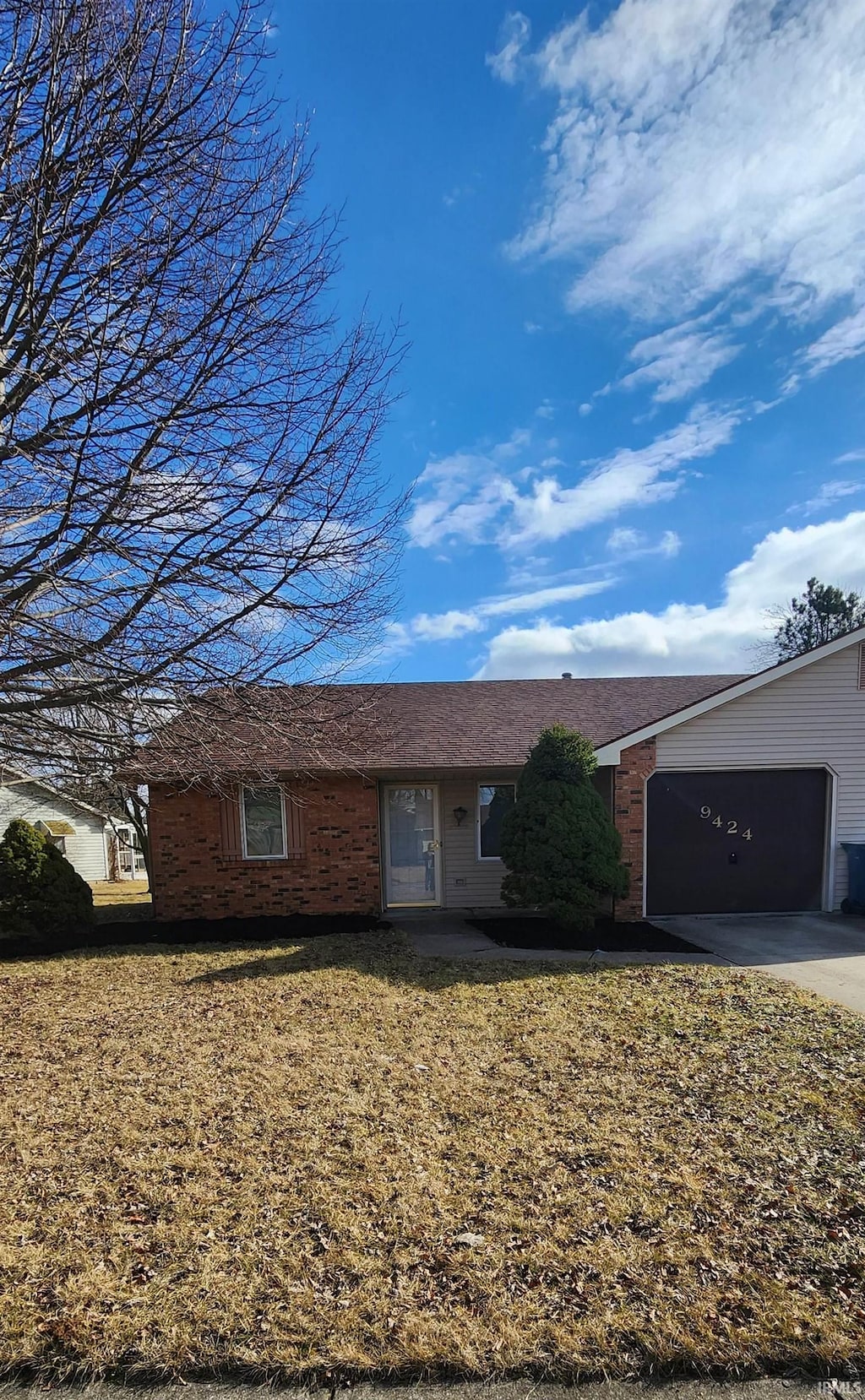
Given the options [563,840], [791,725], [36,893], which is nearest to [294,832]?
[36,893]

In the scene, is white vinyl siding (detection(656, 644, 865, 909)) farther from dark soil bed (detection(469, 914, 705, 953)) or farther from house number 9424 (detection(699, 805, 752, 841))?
dark soil bed (detection(469, 914, 705, 953))

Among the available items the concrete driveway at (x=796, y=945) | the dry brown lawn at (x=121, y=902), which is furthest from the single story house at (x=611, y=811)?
the dry brown lawn at (x=121, y=902)

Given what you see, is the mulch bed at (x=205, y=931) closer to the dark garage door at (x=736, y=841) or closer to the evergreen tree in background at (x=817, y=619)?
the dark garage door at (x=736, y=841)

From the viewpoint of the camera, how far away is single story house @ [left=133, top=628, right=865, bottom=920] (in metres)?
9.80

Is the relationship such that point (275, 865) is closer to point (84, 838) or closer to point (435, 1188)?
point (435, 1188)

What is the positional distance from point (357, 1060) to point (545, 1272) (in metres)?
2.44

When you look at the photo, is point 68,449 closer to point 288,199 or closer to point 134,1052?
point 288,199

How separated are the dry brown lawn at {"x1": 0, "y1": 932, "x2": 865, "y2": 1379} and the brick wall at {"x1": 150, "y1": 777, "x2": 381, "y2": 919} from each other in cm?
424

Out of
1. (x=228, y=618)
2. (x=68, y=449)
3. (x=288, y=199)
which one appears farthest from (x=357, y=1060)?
(x=288, y=199)

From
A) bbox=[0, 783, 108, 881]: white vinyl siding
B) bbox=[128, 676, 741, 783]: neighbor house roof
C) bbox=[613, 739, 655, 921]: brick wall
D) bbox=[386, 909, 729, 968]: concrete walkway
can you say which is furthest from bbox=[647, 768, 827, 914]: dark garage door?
bbox=[0, 783, 108, 881]: white vinyl siding

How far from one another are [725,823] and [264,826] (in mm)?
7103

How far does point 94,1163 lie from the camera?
12.1 ft

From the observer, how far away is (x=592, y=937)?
8.82 m

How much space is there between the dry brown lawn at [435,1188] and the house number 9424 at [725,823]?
3882 mm
